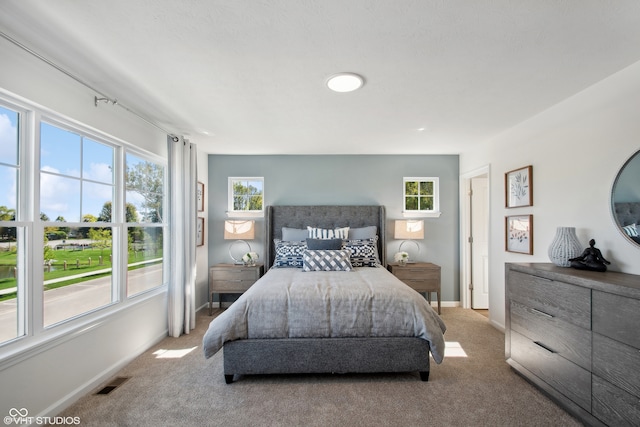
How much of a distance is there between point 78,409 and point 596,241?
399cm

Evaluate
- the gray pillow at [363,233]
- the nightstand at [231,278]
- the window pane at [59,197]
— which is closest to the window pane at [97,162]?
the window pane at [59,197]

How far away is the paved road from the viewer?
174 cm

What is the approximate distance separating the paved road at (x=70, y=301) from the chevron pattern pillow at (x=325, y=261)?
5.97ft

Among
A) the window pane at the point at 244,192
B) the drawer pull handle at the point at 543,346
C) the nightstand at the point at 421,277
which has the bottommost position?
the drawer pull handle at the point at 543,346

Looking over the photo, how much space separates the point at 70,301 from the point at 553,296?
3.62m

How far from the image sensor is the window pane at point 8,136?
5.67ft

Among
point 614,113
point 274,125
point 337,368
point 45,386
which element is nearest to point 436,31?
point 614,113

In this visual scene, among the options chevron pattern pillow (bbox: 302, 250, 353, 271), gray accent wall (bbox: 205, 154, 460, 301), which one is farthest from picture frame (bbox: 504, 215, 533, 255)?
chevron pattern pillow (bbox: 302, 250, 353, 271)

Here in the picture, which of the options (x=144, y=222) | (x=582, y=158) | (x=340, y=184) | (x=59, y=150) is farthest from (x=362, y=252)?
(x=59, y=150)

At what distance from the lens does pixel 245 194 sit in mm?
4535

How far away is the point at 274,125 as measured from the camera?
313 centimetres

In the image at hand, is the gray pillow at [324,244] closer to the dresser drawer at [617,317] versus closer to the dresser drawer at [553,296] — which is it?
the dresser drawer at [553,296]

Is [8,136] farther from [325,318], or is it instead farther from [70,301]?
[325,318]

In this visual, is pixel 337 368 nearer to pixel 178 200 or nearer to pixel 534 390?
pixel 534 390
